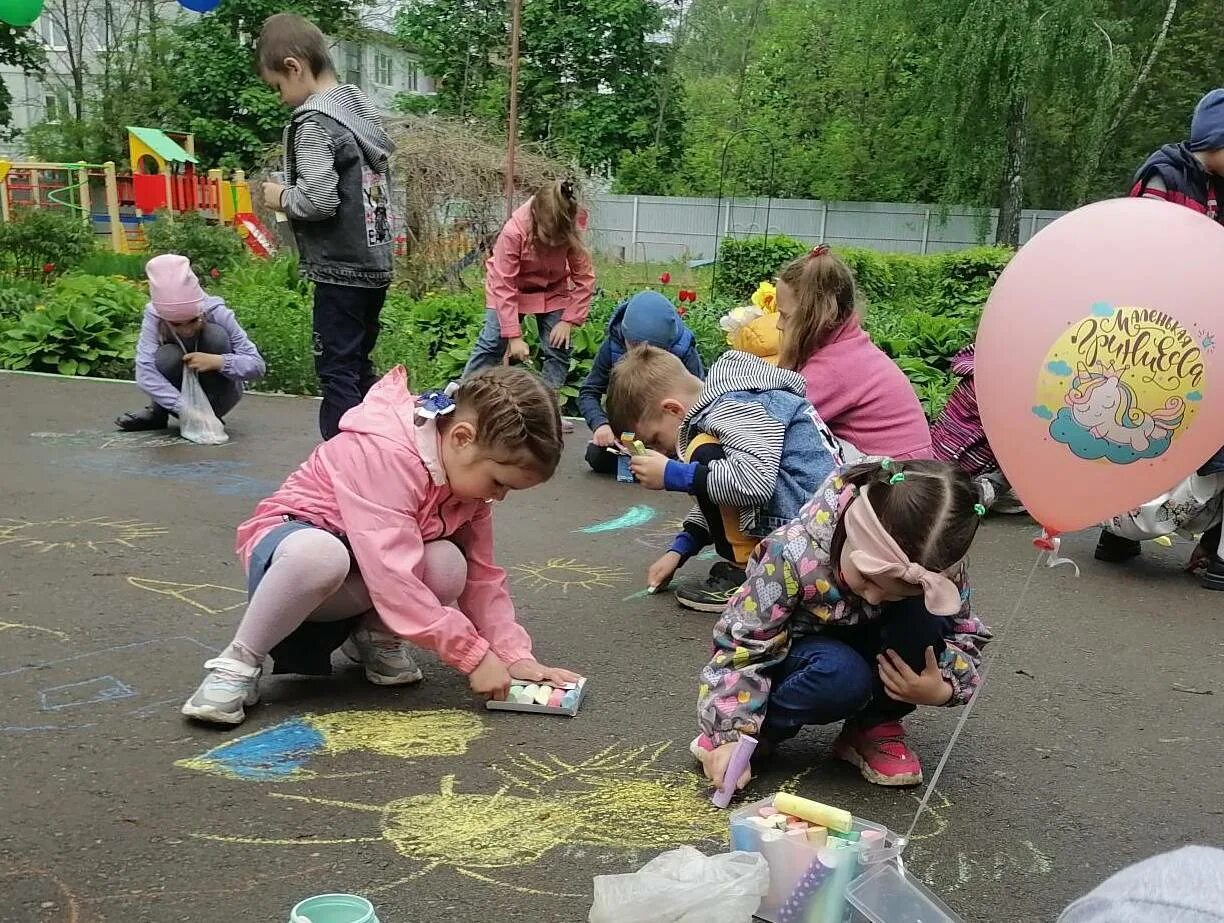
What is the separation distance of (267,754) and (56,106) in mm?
26178

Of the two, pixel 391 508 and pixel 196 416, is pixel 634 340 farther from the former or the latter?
pixel 391 508

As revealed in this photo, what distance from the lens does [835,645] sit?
7.48ft

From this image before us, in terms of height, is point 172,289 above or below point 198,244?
above

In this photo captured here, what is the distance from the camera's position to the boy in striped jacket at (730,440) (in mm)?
3184

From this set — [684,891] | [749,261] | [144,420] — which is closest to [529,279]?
[144,420]

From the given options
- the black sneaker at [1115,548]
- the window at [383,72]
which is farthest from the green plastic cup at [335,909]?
the window at [383,72]

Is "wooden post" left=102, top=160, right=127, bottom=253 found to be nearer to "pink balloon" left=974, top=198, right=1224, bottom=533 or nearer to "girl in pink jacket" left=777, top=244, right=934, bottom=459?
"girl in pink jacket" left=777, top=244, right=934, bottom=459

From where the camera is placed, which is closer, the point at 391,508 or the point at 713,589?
the point at 391,508

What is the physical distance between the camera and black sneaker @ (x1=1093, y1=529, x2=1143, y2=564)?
4.38 meters

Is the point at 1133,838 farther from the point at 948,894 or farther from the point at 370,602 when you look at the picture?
the point at 370,602

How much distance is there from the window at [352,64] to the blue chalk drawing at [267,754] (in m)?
27.0

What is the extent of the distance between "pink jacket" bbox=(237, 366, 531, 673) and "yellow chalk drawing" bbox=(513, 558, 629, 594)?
105 centimetres

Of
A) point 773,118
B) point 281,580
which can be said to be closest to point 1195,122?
point 281,580

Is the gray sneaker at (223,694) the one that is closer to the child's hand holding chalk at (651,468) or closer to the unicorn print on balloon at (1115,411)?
the child's hand holding chalk at (651,468)
